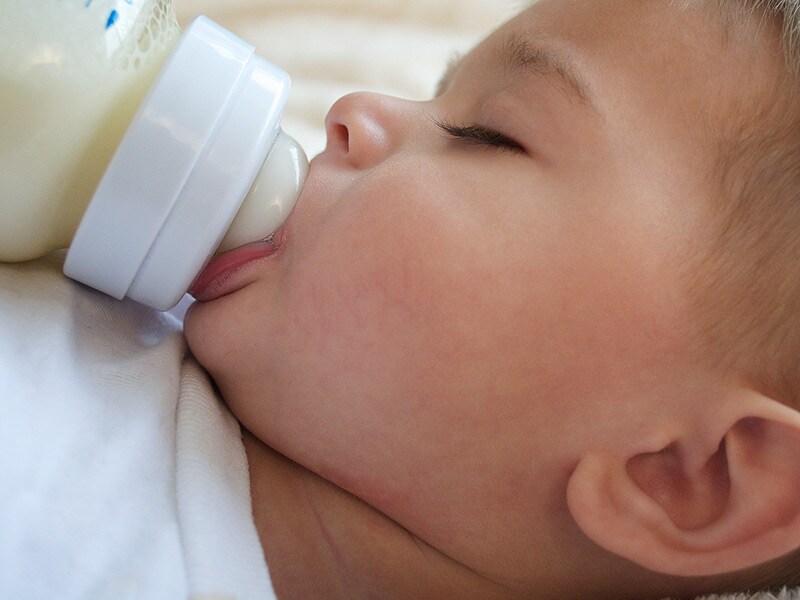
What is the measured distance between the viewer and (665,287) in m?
0.70

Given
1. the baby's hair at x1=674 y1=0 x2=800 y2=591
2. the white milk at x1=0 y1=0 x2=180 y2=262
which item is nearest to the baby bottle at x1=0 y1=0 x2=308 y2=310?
the white milk at x1=0 y1=0 x2=180 y2=262

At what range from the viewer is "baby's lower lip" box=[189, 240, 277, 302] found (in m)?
0.80

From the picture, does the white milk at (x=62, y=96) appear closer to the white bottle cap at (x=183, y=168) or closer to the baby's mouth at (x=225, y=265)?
the white bottle cap at (x=183, y=168)

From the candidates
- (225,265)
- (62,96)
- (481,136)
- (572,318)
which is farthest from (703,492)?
(62,96)

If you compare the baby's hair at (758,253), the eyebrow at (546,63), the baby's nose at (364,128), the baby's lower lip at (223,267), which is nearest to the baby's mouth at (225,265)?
the baby's lower lip at (223,267)

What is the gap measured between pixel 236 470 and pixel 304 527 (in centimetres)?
9

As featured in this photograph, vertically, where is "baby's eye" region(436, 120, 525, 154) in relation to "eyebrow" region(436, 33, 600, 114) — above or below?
below

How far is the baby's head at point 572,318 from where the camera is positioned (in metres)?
0.68

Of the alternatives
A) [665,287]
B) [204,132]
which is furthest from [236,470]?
[665,287]

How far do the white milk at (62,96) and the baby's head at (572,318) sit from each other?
0.17 meters

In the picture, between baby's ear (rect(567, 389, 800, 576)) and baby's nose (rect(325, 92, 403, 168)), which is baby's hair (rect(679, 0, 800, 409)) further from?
baby's nose (rect(325, 92, 403, 168))

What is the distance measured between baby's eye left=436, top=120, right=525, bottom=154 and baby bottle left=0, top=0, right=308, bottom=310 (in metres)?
0.16

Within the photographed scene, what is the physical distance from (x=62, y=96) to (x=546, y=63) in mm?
398

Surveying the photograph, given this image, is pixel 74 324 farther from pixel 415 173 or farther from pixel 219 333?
pixel 415 173
